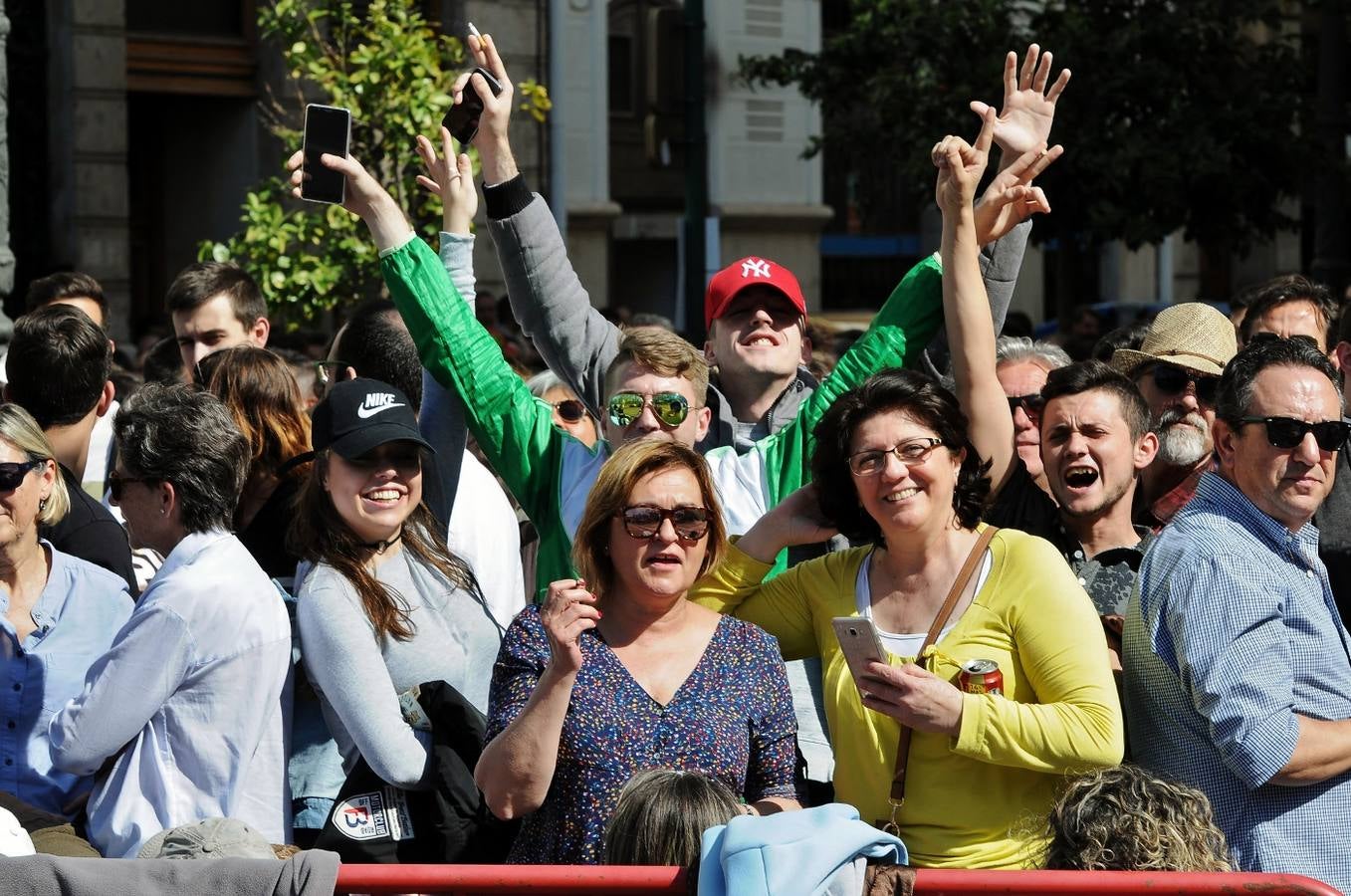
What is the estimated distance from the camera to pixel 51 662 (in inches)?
→ 178

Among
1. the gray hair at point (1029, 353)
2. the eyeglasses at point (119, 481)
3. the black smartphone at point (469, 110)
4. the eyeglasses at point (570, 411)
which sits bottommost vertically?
the eyeglasses at point (119, 481)

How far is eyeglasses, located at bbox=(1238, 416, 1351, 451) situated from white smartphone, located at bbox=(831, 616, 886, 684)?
3.43ft

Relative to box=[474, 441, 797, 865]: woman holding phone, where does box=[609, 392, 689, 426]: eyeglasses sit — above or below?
above

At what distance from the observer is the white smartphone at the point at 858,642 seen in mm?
3590

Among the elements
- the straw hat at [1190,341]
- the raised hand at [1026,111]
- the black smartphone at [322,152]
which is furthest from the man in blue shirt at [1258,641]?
the black smartphone at [322,152]

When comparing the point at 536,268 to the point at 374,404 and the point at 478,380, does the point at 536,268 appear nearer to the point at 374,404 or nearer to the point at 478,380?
the point at 478,380

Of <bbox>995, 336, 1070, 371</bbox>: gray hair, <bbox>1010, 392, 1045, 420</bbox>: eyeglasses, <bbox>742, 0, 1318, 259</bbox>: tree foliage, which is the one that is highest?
<bbox>742, 0, 1318, 259</bbox>: tree foliage

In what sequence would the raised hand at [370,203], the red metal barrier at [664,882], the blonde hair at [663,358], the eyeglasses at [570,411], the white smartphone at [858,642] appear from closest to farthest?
1. the red metal barrier at [664,882]
2. the white smartphone at [858,642]
3. the blonde hair at [663,358]
4. the raised hand at [370,203]
5. the eyeglasses at [570,411]

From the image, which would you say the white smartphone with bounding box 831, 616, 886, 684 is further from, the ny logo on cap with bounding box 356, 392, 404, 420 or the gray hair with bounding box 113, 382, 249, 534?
the gray hair with bounding box 113, 382, 249, 534

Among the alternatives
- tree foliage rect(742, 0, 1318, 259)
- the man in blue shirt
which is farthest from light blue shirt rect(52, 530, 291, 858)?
tree foliage rect(742, 0, 1318, 259)

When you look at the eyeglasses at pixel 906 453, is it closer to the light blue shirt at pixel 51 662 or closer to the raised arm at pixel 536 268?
the raised arm at pixel 536 268

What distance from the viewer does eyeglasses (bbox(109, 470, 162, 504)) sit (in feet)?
14.5

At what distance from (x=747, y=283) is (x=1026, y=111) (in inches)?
35.2

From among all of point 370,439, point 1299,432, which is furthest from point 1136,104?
point 370,439
